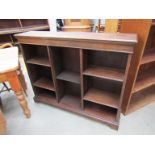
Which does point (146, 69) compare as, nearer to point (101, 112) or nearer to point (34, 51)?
point (101, 112)

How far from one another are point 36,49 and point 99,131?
1.38m

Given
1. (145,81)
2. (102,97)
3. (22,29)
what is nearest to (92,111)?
(102,97)

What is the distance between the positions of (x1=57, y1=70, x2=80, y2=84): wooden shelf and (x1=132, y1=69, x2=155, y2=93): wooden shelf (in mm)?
714

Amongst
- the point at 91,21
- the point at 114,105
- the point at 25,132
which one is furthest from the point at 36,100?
the point at 91,21

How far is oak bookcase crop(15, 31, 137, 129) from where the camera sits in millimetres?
1127

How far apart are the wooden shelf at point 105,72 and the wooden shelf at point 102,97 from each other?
38 centimetres

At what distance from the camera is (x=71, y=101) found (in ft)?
5.92

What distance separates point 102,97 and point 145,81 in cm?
59

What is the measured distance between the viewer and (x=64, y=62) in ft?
5.32

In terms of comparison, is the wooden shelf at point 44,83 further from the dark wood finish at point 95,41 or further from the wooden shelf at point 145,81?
the wooden shelf at point 145,81

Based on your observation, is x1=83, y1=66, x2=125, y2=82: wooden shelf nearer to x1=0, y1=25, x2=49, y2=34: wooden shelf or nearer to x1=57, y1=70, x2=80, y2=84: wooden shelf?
x1=57, y1=70, x2=80, y2=84: wooden shelf

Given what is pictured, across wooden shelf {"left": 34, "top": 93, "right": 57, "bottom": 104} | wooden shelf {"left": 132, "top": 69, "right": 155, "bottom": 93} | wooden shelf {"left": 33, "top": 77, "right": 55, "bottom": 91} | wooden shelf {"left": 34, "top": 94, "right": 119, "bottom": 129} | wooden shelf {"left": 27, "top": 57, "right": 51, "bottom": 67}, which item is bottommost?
wooden shelf {"left": 34, "top": 94, "right": 119, "bottom": 129}

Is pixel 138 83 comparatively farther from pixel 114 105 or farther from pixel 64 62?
pixel 64 62

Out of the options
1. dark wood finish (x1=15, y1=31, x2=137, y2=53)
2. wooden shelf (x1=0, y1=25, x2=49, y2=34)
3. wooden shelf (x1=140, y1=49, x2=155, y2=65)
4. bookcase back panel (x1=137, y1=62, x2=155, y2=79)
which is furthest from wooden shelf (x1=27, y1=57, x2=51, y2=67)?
wooden shelf (x1=0, y1=25, x2=49, y2=34)
